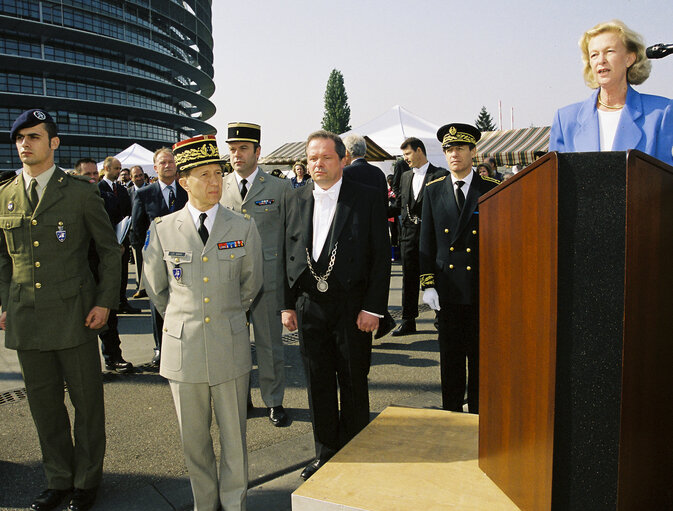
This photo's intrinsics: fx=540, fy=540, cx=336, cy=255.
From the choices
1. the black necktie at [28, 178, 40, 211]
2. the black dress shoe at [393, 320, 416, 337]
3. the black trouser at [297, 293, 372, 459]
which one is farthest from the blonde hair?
the black dress shoe at [393, 320, 416, 337]

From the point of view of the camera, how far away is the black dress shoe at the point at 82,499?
3.11 metres

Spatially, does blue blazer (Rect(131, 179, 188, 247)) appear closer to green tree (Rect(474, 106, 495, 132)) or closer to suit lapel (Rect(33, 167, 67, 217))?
suit lapel (Rect(33, 167, 67, 217))

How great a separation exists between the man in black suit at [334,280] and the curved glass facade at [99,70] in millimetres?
53085

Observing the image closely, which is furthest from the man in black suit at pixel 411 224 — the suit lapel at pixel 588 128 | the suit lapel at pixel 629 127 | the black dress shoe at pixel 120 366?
the suit lapel at pixel 629 127

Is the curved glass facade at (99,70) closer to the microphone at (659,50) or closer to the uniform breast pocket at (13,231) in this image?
the uniform breast pocket at (13,231)

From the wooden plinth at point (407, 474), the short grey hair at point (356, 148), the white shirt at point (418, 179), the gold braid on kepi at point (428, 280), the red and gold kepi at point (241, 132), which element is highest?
the short grey hair at point (356, 148)

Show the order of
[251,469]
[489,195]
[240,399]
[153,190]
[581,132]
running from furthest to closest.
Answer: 1. [153,190]
2. [251,469]
3. [240,399]
4. [581,132]
5. [489,195]

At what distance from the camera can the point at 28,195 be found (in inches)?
127

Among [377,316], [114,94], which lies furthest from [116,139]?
[377,316]

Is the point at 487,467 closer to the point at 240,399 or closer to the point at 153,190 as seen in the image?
the point at 240,399

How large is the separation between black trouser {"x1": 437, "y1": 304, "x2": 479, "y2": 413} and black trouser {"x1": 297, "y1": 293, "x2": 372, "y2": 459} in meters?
0.80

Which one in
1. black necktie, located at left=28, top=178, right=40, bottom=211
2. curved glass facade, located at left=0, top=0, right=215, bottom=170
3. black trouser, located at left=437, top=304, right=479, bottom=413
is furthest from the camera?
curved glass facade, located at left=0, top=0, right=215, bottom=170

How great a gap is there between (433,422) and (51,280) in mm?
2336

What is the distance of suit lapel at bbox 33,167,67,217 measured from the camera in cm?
317
